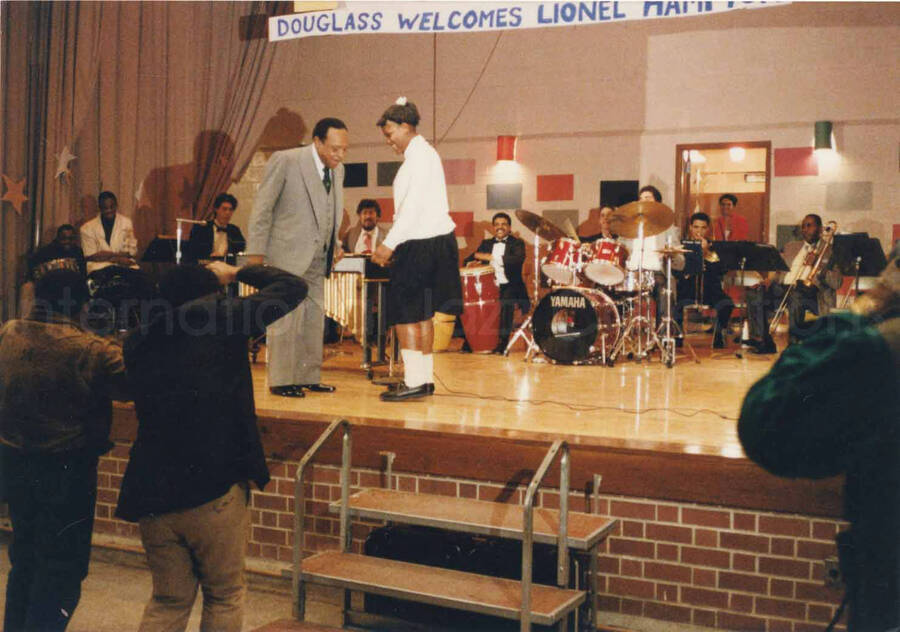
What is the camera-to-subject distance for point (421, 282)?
4836mm

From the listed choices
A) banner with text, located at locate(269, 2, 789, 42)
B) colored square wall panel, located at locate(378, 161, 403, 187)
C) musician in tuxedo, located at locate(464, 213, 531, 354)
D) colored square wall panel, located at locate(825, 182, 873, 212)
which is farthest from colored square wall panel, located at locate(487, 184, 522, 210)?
banner with text, located at locate(269, 2, 789, 42)

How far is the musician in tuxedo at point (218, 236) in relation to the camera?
734cm

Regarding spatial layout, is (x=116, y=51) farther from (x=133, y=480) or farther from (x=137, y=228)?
(x=133, y=480)

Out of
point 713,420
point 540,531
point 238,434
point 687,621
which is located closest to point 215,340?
point 238,434

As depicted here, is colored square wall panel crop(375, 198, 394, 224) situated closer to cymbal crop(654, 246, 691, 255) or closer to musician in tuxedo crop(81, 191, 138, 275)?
musician in tuxedo crop(81, 191, 138, 275)

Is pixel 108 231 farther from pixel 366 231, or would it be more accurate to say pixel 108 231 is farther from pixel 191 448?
pixel 191 448

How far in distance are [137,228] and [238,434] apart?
538 centimetres

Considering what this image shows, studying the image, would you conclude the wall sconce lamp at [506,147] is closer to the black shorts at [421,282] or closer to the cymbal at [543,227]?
the cymbal at [543,227]

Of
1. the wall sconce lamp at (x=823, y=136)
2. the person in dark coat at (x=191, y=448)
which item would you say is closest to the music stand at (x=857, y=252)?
the wall sconce lamp at (x=823, y=136)

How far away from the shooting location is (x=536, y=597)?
3.58 metres

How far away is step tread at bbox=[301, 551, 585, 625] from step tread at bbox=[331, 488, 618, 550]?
22 centimetres

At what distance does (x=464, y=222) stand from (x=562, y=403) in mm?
5464

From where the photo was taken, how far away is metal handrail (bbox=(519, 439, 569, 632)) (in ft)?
11.2

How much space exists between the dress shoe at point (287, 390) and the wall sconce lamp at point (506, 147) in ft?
17.5
